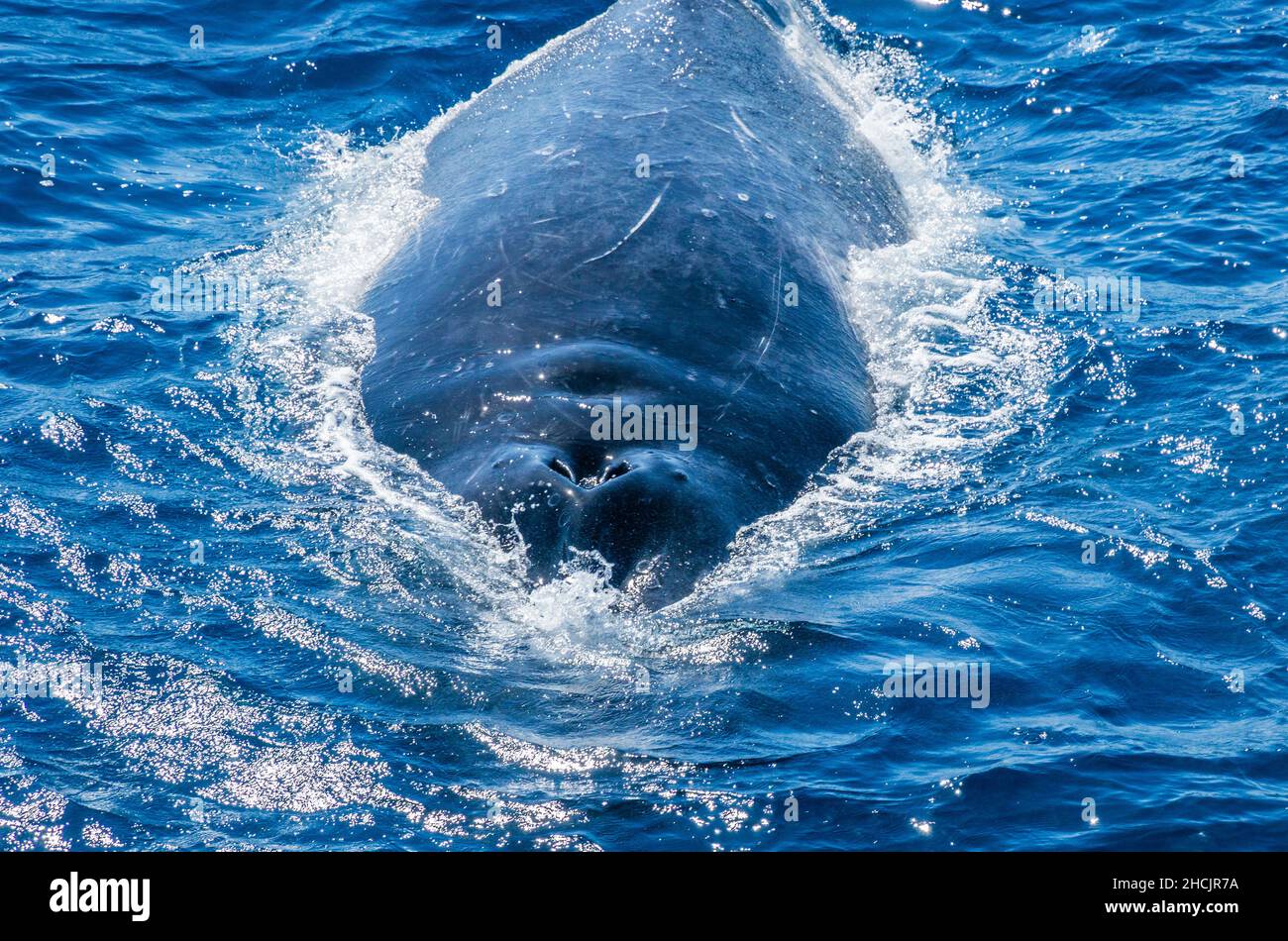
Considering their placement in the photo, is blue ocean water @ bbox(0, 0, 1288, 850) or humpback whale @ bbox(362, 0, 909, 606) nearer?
blue ocean water @ bbox(0, 0, 1288, 850)

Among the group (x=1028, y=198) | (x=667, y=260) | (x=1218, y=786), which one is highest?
(x=1028, y=198)

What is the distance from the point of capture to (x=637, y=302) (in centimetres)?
1230

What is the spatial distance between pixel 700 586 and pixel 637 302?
3.21 meters

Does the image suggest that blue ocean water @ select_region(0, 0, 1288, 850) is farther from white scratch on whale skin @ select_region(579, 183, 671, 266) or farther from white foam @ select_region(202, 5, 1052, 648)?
white scratch on whale skin @ select_region(579, 183, 671, 266)

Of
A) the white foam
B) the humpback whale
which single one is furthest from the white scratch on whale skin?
the white foam

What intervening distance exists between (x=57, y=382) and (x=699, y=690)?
765cm

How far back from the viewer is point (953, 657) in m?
9.84

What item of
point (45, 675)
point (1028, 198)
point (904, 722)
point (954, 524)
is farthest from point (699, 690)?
point (1028, 198)

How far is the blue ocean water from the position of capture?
8445mm

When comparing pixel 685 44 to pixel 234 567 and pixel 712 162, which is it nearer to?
pixel 712 162

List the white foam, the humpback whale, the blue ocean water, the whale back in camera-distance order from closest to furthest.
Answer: the blue ocean water < the white foam < the humpback whale < the whale back

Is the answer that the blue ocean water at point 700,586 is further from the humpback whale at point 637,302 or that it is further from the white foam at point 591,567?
the humpback whale at point 637,302

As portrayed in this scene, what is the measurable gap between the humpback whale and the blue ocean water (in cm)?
36

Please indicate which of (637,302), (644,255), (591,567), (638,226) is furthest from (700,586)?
(638,226)
